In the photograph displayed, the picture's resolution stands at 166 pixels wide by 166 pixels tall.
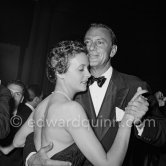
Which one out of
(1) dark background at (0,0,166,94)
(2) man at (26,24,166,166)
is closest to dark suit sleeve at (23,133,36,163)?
(2) man at (26,24,166,166)

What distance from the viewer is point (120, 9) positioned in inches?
Answer: 284

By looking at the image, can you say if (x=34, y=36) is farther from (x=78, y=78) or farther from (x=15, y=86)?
(x=78, y=78)

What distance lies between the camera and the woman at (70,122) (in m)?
1.73

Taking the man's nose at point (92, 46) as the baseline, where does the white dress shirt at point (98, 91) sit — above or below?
below

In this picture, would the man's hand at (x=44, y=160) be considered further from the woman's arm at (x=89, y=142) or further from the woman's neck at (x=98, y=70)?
the woman's neck at (x=98, y=70)

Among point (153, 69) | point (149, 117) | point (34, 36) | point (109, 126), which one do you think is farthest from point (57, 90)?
point (153, 69)

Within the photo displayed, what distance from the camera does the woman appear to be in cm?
173

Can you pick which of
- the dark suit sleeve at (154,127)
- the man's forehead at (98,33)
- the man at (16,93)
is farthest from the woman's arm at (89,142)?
the man at (16,93)

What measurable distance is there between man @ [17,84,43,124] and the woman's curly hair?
71.5 inches

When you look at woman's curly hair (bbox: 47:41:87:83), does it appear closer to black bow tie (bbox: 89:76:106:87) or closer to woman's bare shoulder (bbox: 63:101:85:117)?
woman's bare shoulder (bbox: 63:101:85:117)

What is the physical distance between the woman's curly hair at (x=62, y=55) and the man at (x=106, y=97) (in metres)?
0.52

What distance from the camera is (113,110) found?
2.36m

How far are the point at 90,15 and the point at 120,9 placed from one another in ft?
2.91

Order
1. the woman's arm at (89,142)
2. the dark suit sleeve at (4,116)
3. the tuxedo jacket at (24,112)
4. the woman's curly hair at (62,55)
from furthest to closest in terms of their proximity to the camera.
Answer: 1. the tuxedo jacket at (24,112)
2. the dark suit sleeve at (4,116)
3. the woman's curly hair at (62,55)
4. the woman's arm at (89,142)
